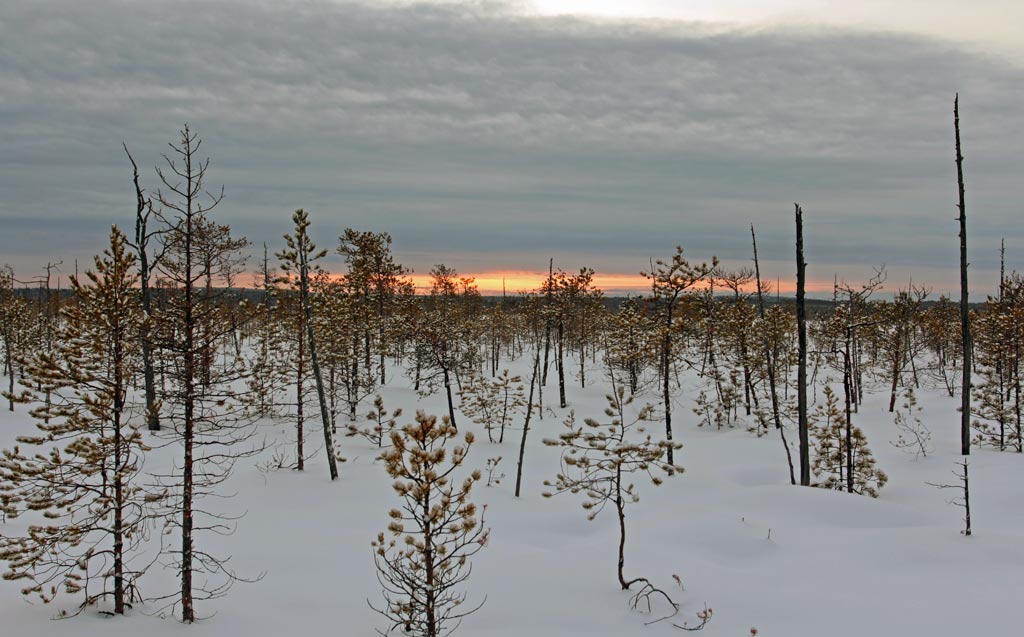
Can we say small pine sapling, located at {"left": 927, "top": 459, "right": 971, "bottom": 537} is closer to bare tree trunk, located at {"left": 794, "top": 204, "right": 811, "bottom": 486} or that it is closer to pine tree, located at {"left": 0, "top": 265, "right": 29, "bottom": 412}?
bare tree trunk, located at {"left": 794, "top": 204, "right": 811, "bottom": 486}

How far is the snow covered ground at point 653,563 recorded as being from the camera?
34.1 ft

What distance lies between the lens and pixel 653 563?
13.1m

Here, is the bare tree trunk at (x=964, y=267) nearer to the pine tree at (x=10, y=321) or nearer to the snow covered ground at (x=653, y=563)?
the snow covered ground at (x=653, y=563)

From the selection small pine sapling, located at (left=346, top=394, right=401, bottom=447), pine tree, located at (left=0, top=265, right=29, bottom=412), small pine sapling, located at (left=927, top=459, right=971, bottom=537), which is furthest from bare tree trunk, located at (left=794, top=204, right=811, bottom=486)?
pine tree, located at (left=0, top=265, right=29, bottom=412)

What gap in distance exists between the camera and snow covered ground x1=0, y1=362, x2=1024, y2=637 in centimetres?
1039

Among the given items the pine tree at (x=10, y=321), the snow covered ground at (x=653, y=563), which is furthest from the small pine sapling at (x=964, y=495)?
the pine tree at (x=10, y=321)

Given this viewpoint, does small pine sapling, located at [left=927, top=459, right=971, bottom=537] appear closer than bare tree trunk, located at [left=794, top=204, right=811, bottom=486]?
Yes

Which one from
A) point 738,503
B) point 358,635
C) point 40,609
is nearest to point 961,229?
Answer: point 738,503

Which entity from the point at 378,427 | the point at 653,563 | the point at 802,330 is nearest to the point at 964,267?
the point at 802,330

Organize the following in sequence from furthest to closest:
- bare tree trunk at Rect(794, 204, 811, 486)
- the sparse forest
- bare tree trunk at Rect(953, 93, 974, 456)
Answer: bare tree trunk at Rect(953, 93, 974, 456) → bare tree trunk at Rect(794, 204, 811, 486) → the sparse forest

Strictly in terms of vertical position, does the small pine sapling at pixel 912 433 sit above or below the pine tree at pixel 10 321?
below

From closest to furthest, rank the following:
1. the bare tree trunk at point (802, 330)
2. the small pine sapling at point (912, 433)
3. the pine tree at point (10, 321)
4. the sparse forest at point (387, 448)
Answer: the sparse forest at point (387, 448), the bare tree trunk at point (802, 330), the small pine sapling at point (912, 433), the pine tree at point (10, 321)

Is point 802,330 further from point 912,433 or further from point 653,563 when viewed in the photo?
point 912,433

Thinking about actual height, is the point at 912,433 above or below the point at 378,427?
below
